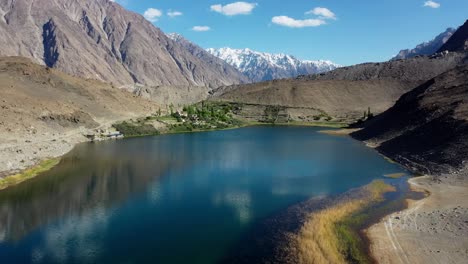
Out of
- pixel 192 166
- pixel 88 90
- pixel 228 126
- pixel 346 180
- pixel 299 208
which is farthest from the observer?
pixel 228 126

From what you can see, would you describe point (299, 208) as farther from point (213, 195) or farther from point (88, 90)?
point (88, 90)

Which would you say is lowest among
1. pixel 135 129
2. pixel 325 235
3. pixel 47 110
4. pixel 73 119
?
pixel 325 235

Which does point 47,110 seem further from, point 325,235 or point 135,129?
point 325,235

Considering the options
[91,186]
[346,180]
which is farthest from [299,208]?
[91,186]

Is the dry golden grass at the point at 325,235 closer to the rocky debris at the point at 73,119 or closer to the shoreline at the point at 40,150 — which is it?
the shoreline at the point at 40,150

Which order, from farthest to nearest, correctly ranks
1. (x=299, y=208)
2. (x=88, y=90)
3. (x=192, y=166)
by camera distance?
1. (x=88, y=90)
2. (x=192, y=166)
3. (x=299, y=208)

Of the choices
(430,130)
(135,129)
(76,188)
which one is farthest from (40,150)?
(430,130)

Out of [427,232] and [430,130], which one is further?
[430,130]
